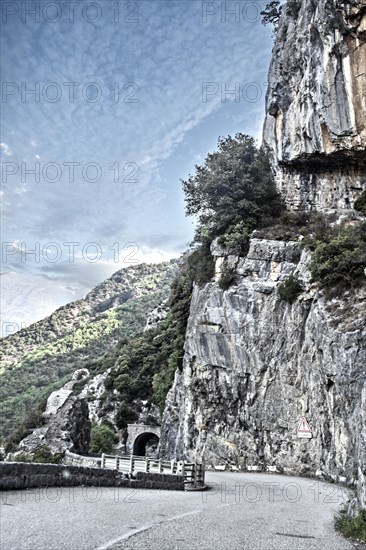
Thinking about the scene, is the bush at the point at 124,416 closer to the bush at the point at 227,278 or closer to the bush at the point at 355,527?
the bush at the point at 227,278

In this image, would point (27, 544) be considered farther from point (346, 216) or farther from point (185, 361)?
point (185, 361)

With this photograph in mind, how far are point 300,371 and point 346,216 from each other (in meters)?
10.9

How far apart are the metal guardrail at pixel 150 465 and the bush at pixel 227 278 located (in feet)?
51.1

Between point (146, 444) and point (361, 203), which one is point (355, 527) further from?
point (146, 444)

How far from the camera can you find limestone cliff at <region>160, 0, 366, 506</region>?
2061cm

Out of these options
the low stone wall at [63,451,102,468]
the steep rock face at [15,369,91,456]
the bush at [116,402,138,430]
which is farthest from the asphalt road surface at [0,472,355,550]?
the bush at [116,402,138,430]

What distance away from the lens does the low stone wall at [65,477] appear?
27.6ft

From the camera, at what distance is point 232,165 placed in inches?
1315

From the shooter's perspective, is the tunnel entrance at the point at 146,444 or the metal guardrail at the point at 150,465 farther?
the tunnel entrance at the point at 146,444

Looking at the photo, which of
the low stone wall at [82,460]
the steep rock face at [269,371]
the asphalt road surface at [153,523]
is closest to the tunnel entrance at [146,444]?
the steep rock face at [269,371]

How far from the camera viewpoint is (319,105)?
27.5m

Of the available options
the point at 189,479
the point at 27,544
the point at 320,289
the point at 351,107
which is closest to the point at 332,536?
the point at 27,544

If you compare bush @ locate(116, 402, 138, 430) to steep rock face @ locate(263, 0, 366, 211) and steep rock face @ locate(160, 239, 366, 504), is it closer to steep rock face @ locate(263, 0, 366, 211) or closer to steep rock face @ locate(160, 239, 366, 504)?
steep rock face @ locate(160, 239, 366, 504)

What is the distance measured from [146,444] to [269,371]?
89.8 feet
